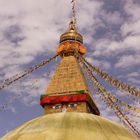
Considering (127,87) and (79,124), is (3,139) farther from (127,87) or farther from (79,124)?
(127,87)

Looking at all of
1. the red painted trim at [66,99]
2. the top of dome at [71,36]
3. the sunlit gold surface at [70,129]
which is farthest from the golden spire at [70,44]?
the sunlit gold surface at [70,129]

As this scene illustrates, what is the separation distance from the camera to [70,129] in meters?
15.0

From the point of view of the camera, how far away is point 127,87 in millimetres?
19109

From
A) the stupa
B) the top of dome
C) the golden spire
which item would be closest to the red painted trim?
the stupa

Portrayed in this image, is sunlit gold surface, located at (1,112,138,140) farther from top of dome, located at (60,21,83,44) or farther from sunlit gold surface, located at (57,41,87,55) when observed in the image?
top of dome, located at (60,21,83,44)

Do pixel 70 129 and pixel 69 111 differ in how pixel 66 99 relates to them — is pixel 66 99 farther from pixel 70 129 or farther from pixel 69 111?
pixel 70 129

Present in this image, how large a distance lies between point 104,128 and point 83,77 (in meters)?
6.39

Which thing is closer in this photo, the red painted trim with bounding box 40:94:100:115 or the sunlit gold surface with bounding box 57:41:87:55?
the red painted trim with bounding box 40:94:100:115

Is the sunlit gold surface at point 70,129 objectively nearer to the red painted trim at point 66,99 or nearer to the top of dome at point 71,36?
the red painted trim at point 66,99

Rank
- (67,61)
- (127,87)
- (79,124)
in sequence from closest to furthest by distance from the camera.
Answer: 1. (79,124)
2. (127,87)
3. (67,61)

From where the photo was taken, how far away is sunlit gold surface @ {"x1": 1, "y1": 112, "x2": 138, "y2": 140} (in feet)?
47.4

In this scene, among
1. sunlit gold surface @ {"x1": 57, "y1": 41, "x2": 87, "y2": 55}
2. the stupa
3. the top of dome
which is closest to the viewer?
the stupa

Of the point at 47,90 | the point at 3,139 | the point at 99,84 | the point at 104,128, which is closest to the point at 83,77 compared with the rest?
the point at 99,84

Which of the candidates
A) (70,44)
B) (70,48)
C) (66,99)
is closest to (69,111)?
(66,99)
